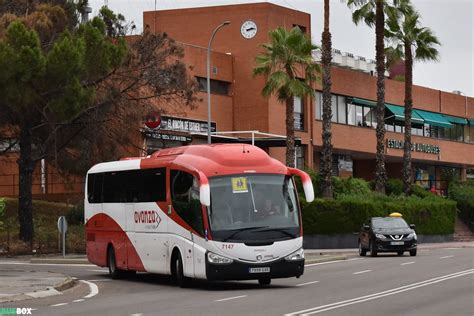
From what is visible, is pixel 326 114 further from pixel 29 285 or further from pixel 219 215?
pixel 29 285

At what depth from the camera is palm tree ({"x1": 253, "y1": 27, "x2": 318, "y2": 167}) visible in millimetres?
53406

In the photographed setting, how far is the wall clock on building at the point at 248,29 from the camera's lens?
63844 millimetres

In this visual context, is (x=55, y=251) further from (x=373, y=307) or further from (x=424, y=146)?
(x=424, y=146)

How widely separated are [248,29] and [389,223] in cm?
2548

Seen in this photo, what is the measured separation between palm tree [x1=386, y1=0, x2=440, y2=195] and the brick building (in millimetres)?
5638

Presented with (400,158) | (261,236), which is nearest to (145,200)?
(261,236)

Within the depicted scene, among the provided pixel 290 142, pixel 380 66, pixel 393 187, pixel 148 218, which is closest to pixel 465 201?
pixel 393 187

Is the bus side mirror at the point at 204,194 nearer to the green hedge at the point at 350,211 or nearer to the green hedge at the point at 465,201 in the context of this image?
the green hedge at the point at 350,211

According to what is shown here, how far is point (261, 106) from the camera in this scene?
63281 millimetres

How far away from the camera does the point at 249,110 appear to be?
63625 mm

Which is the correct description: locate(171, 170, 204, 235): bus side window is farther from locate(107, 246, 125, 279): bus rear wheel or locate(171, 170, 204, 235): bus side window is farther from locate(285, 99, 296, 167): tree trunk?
locate(285, 99, 296, 167): tree trunk

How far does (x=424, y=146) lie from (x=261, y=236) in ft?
204

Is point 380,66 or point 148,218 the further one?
point 380,66

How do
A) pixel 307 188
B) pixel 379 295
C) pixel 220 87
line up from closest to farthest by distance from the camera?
pixel 379 295 → pixel 307 188 → pixel 220 87
